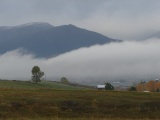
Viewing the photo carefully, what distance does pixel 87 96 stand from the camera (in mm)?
66500

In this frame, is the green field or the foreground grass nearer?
the green field

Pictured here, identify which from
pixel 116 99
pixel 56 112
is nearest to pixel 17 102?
pixel 56 112

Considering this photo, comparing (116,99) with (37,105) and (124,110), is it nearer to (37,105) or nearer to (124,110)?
(124,110)

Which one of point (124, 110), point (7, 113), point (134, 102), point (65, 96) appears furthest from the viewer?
point (65, 96)

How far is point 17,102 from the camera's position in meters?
59.3

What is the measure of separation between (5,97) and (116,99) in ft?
62.7

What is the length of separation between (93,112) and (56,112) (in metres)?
5.62

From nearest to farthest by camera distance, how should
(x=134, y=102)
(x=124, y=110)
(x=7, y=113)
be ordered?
1. (x=7, y=113)
2. (x=124, y=110)
3. (x=134, y=102)

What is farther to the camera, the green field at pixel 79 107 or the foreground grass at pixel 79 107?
the foreground grass at pixel 79 107

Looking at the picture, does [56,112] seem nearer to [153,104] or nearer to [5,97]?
[5,97]

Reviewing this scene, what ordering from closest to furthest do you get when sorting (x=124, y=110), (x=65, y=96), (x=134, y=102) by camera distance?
(x=124, y=110) → (x=134, y=102) → (x=65, y=96)

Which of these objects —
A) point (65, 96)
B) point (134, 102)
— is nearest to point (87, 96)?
point (65, 96)

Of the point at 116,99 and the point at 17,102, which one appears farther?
the point at 116,99

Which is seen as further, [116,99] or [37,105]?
[116,99]
